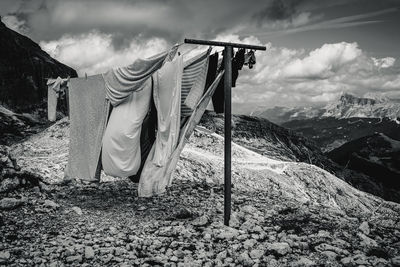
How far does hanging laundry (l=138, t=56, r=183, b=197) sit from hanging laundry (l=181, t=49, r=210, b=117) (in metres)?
0.23

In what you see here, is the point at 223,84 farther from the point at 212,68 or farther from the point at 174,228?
the point at 174,228

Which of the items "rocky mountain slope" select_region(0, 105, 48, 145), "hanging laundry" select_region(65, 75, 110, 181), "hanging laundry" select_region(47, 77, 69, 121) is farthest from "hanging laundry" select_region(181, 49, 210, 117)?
"rocky mountain slope" select_region(0, 105, 48, 145)

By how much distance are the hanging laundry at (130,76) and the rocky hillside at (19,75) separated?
3775 cm

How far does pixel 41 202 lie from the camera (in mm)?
5734

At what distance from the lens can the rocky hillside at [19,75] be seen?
130ft

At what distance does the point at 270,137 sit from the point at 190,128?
14707 millimetres

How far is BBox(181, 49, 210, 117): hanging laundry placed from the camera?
516cm

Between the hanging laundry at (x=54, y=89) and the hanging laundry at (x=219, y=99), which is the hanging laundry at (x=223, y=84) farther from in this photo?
the hanging laundry at (x=54, y=89)

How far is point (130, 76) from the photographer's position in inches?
209

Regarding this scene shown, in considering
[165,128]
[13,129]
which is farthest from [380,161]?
[165,128]

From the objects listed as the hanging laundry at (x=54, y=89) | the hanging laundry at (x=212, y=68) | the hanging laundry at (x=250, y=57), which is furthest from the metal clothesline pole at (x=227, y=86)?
the hanging laundry at (x=54, y=89)

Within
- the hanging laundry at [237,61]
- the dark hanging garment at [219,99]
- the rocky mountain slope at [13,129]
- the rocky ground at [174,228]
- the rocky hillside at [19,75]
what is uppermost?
the rocky hillside at [19,75]

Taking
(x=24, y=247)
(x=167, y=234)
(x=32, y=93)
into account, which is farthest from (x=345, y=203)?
(x=32, y=93)

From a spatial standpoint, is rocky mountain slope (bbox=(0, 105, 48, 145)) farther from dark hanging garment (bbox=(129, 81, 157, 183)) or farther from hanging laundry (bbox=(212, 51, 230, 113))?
hanging laundry (bbox=(212, 51, 230, 113))
